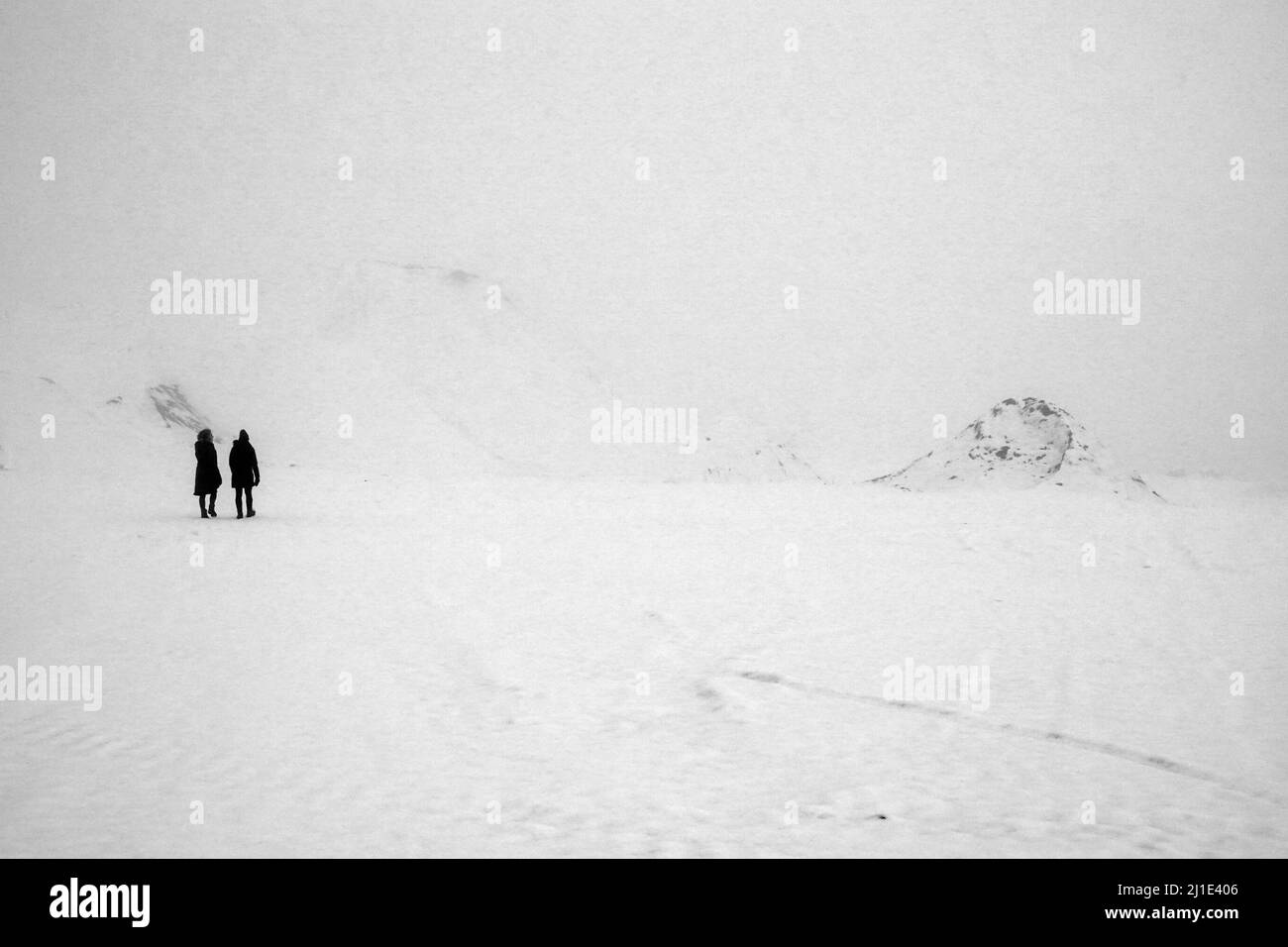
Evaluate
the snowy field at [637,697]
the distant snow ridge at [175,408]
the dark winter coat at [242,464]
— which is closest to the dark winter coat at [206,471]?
the dark winter coat at [242,464]

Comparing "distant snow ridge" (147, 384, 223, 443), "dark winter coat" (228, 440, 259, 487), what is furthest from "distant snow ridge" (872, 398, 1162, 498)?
Result: "distant snow ridge" (147, 384, 223, 443)

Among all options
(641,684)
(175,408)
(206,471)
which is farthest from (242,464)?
(175,408)

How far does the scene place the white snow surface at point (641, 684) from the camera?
4777 millimetres

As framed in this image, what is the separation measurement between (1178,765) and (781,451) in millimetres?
32837

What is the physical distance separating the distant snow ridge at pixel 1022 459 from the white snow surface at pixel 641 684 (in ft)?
14.6

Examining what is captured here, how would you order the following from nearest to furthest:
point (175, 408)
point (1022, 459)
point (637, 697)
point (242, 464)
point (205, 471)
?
point (637, 697)
point (205, 471)
point (242, 464)
point (1022, 459)
point (175, 408)

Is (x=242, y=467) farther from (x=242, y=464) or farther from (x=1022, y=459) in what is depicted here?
(x=1022, y=459)

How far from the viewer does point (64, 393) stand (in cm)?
3338

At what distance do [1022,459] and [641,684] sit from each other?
21123 millimetres

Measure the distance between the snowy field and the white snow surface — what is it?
1.3 inches

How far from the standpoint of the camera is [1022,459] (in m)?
25.5

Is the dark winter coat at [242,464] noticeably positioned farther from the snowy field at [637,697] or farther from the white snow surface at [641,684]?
the snowy field at [637,697]
